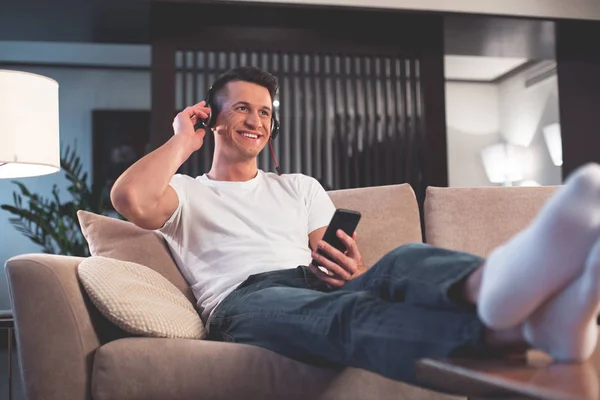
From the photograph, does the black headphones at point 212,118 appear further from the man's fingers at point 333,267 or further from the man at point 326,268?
the man's fingers at point 333,267

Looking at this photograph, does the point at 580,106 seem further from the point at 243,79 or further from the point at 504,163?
the point at 243,79

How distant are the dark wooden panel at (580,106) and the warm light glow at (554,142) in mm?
1063

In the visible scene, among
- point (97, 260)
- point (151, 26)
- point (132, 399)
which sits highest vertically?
point (151, 26)

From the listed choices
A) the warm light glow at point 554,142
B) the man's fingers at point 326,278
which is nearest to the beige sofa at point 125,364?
the man's fingers at point 326,278

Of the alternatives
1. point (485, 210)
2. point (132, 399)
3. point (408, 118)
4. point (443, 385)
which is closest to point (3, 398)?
point (132, 399)

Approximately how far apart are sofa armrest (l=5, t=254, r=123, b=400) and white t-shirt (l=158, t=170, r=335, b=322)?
0.37m

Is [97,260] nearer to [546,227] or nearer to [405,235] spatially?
[405,235]

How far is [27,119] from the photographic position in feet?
7.38

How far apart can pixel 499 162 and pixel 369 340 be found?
229 inches

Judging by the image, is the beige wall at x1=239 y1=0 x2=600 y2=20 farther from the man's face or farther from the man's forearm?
the man's forearm

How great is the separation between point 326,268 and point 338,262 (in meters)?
0.03

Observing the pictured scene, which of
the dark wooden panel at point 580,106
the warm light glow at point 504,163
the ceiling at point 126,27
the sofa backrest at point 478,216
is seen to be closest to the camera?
the sofa backrest at point 478,216

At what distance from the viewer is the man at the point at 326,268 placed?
0.87m

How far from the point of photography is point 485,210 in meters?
2.36
